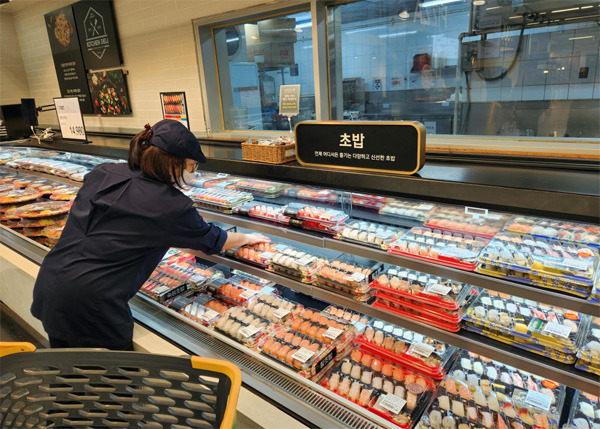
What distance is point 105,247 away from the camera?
7.07 ft

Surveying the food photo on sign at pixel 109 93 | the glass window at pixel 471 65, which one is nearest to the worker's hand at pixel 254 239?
the glass window at pixel 471 65

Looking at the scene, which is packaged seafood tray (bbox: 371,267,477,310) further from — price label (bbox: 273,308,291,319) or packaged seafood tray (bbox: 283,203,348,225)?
price label (bbox: 273,308,291,319)

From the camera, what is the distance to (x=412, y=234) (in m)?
2.42

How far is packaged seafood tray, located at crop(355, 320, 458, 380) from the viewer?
2348mm

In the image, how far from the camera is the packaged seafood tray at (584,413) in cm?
191

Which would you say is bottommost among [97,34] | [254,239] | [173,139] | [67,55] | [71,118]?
[254,239]

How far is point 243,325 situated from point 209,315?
0.31m

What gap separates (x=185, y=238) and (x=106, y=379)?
1111mm

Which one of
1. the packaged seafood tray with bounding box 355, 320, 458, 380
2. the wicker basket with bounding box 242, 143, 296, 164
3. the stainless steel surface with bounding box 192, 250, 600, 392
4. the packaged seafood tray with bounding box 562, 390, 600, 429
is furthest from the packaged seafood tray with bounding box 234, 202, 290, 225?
the packaged seafood tray with bounding box 562, 390, 600, 429

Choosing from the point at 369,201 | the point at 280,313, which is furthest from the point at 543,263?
the point at 280,313

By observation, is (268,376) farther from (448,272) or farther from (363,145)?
(363,145)

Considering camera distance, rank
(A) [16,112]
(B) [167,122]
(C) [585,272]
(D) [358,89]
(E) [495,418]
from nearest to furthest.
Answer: (C) [585,272]
(E) [495,418]
(B) [167,122]
(D) [358,89]
(A) [16,112]

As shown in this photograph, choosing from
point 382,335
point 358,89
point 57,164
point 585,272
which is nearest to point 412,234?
point 382,335

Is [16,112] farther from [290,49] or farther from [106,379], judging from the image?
[106,379]
